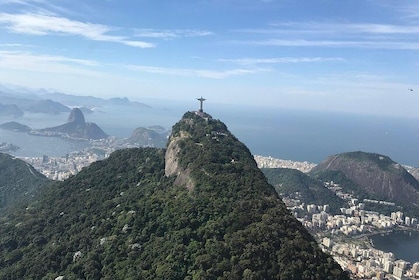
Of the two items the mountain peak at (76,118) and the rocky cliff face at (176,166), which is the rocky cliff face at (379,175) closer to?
the rocky cliff face at (176,166)

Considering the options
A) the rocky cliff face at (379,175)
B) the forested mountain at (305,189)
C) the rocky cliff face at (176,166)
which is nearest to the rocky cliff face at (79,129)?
the forested mountain at (305,189)

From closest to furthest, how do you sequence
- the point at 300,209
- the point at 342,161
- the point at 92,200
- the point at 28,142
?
the point at 92,200 < the point at 300,209 < the point at 342,161 < the point at 28,142

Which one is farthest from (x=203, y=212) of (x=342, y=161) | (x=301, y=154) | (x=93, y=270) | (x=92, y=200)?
(x=301, y=154)

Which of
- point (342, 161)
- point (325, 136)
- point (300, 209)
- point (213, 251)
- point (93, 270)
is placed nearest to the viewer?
point (213, 251)

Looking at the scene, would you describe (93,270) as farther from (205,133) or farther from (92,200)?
(205,133)

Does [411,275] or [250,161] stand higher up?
[250,161]

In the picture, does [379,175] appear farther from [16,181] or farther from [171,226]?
[171,226]

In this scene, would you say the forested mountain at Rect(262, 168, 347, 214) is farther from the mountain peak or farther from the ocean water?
the mountain peak
